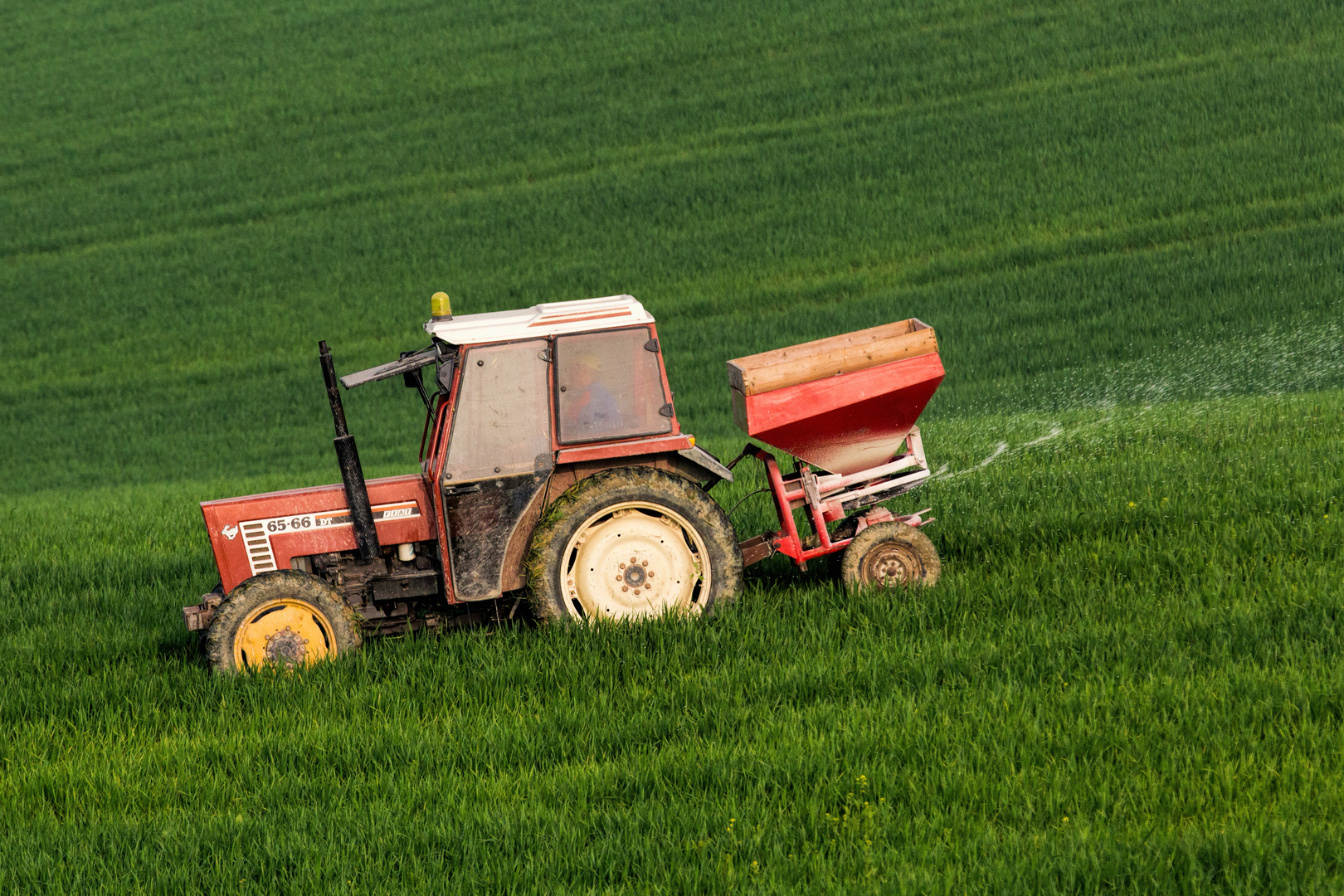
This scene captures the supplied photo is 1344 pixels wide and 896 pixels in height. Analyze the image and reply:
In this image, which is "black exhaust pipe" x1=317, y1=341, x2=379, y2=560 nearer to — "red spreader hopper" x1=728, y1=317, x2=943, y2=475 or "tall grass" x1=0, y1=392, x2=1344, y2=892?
"tall grass" x1=0, y1=392, x2=1344, y2=892

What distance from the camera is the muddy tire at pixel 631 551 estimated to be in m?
6.49

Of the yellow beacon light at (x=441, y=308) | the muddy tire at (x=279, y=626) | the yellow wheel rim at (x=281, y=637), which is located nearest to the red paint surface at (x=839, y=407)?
the yellow beacon light at (x=441, y=308)

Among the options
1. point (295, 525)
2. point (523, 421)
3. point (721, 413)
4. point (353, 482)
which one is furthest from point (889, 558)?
point (721, 413)

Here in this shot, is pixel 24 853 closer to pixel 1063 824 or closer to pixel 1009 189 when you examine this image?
pixel 1063 824

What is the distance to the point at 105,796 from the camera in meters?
5.21

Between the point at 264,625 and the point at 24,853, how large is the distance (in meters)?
1.82

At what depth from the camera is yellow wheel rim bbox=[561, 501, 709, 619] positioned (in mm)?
6531

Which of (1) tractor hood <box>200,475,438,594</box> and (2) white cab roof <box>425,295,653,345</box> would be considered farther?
(1) tractor hood <box>200,475,438,594</box>

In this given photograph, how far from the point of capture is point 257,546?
6.69 meters

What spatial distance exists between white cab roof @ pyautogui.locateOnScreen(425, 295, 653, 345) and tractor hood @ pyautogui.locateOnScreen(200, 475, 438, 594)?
0.87 metres

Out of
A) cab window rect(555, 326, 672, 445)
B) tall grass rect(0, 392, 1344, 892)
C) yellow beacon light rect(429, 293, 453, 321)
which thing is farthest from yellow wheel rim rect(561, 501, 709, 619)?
yellow beacon light rect(429, 293, 453, 321)

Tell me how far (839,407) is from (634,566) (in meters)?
1.41

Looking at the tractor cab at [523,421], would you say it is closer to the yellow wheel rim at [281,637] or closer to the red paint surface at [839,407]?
the red paint surface at [839,407]

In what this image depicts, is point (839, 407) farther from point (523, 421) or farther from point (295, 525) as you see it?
point (295, 525)
